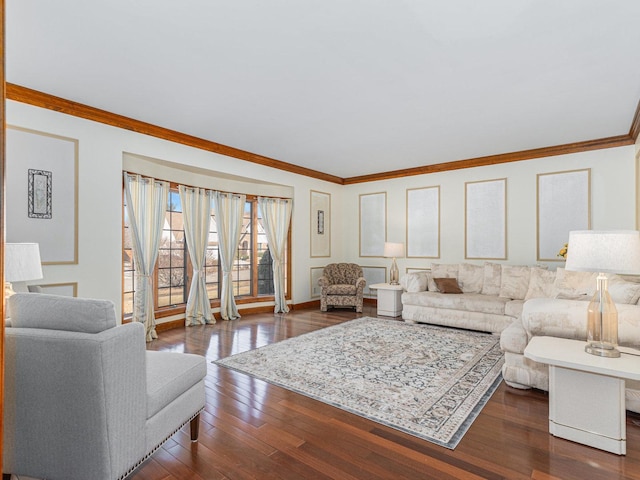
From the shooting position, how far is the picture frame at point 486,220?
238 inches

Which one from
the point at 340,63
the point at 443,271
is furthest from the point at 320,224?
the point at 340,63

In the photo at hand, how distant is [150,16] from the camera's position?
235cm

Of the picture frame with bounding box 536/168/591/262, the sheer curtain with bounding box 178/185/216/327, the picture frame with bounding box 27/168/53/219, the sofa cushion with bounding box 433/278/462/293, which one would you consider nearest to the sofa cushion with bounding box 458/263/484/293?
the sofa cushion with bounding box 433/278/462/293

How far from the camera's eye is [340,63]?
2.96 metres

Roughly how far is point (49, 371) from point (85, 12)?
2.24 meters

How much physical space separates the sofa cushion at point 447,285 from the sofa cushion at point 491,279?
416 millimetres

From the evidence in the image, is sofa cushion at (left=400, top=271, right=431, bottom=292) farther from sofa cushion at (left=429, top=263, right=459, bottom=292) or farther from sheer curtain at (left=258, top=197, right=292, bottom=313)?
sheer curtain at (left=258, top=197, right=292, bottom=313)

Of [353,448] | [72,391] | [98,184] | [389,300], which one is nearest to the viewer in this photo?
[72,391]

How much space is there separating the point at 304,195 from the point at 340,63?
4.20 meters

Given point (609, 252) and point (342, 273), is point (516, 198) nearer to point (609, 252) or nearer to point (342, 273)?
point (342, 273)

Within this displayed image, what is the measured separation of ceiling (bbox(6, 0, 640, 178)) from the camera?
7.64 ft

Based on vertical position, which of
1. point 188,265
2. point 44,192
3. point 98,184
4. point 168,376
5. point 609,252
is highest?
point 98,184

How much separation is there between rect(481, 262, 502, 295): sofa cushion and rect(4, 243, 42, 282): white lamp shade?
5630mm

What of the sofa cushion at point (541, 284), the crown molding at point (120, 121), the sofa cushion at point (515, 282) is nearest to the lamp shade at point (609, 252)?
the sofa cushion at point (541, 284)
